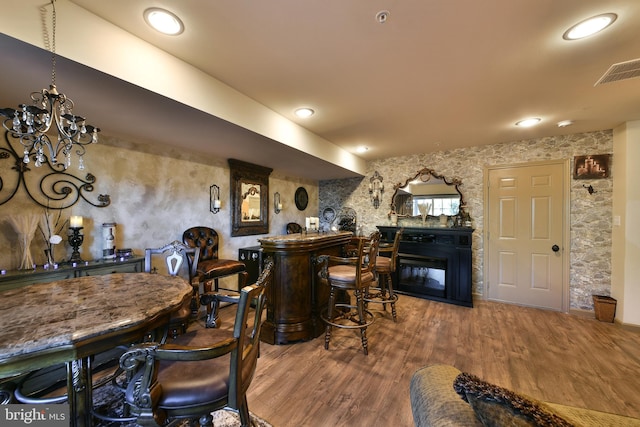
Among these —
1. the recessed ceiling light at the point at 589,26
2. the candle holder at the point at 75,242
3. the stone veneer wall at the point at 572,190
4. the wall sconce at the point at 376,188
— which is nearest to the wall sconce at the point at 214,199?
the candle holder at the point at 75,242

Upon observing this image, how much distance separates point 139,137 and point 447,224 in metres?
5.00

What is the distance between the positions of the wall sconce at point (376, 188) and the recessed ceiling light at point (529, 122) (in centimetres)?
248

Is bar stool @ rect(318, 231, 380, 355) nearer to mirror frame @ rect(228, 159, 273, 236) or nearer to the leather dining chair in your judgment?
the leather dining chair

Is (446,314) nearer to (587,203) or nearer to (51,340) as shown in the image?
(587,203)

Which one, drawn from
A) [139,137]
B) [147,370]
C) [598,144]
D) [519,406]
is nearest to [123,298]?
[147,370]

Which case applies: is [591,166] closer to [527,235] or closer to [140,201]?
[527,235]

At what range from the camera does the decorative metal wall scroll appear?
221cm

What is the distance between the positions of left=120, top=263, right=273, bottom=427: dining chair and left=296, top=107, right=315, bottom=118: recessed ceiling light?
6.98 ft

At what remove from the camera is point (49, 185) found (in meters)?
2.44

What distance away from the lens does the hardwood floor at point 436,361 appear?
5.88 feet

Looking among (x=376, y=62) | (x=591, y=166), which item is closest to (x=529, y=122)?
(x=591, y=166)

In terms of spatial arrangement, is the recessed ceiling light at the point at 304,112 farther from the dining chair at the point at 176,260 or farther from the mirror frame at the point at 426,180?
the mirror frame at the point at 426,180

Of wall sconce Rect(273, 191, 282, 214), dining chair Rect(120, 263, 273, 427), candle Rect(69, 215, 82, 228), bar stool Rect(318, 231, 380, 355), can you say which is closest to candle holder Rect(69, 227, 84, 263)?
candle Rect(69, 215, 82, 228)

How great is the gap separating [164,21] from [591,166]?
539 cm
